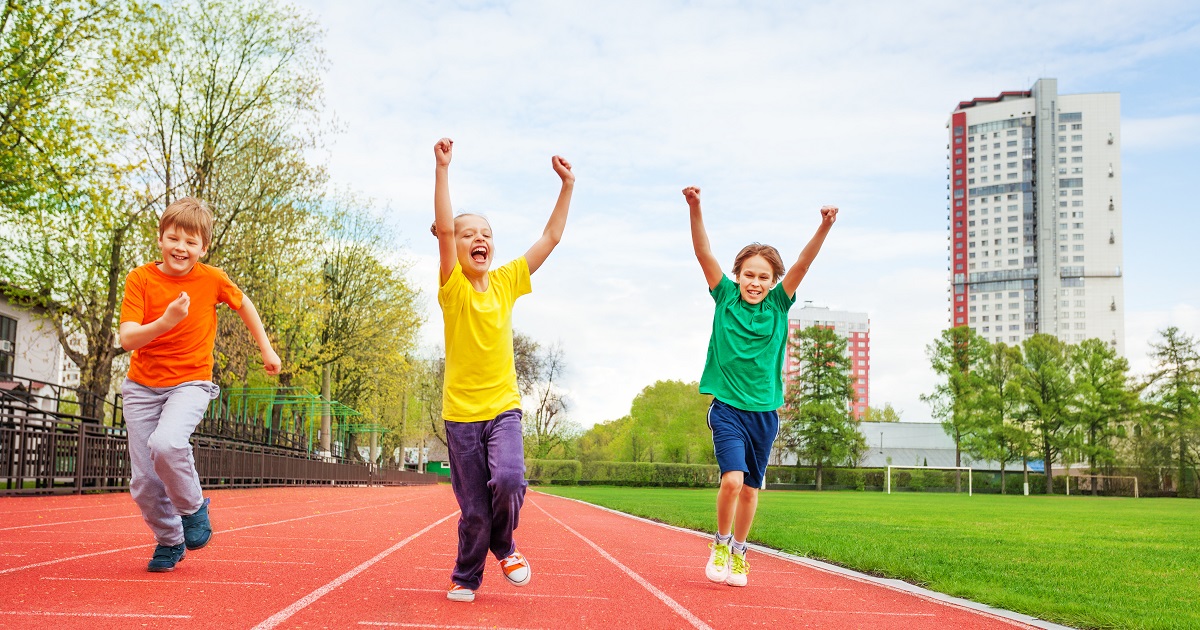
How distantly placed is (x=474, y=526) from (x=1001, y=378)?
231 ft

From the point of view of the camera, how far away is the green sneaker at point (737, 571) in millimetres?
6312

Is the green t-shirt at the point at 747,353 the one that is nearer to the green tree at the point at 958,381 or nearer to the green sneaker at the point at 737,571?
the green sneaker at the point at 737,571

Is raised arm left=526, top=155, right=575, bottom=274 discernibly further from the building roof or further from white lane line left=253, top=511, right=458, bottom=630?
the building roof

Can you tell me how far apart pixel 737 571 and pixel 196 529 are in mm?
3386

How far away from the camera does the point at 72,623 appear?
13.1 feet

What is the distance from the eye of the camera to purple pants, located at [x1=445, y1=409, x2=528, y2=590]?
16.0ft

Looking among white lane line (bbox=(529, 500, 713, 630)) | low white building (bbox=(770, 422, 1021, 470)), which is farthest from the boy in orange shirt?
low white building (bbox=(770, 422, 1021, 470))

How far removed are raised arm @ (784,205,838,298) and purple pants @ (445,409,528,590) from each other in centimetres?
235

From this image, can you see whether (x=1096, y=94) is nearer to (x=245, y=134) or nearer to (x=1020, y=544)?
(x=245, y=134)

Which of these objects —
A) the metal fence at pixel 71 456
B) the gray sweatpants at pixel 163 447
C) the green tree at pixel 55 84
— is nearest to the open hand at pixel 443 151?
the gray sweatpants at pixel 163 447

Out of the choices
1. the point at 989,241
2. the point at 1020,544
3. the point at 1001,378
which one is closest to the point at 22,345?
the point at 1020,544

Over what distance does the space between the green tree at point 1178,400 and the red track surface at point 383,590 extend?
58.2 meters

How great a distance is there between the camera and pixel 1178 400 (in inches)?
2484

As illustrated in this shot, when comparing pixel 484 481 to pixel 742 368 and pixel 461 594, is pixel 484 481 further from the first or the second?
pixel 742 368
